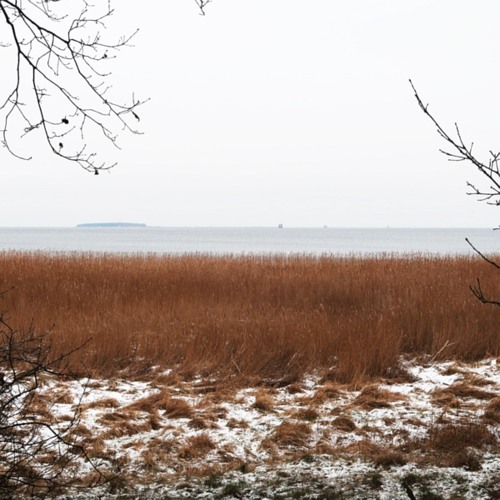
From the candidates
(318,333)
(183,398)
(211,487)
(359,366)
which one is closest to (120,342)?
(183,398)

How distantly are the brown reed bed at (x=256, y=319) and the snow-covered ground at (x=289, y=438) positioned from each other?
0.74m

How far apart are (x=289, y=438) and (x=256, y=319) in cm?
413

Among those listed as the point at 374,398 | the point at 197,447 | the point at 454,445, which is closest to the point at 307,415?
the point at 374,398

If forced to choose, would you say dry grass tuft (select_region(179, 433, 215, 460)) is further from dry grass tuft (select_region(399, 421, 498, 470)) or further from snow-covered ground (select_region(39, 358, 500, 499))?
dry grass tuft (select_region(399, 421, 498, 470))

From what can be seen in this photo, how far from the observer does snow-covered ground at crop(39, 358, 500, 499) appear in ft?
13.2

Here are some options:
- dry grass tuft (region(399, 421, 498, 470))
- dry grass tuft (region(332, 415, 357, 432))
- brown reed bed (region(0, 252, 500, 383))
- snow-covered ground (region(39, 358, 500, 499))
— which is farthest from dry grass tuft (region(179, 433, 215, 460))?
brown reed bed (region(0, 252, 500, 383))

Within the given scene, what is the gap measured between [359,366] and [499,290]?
5631mm

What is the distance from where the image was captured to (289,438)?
4.72 metres

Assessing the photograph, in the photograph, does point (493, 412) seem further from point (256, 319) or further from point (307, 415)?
point (256, 319)

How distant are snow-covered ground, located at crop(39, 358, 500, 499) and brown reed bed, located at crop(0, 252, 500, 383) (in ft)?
2.43

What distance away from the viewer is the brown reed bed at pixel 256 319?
7238mm

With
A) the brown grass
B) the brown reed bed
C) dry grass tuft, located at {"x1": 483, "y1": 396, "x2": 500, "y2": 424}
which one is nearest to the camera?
the brown grass

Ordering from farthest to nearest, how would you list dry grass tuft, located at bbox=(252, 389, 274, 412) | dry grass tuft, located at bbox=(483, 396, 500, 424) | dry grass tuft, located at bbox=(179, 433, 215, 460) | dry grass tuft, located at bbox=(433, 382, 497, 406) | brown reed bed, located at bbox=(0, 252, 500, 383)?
brown reed bed, located at bbox=(0, 252, 500, 383), dry grass tuft, located at bbox=(433, 382, 497, 406), dry grass tuft, located at bbox=(252, 389, 274, 412), dry grass tuft, located at bbox=(483, 396, 500, 424), dry grass tuft, located at bbox=(179, 433, 215, 460)

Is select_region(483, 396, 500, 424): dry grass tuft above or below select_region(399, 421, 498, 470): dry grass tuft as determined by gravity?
above
